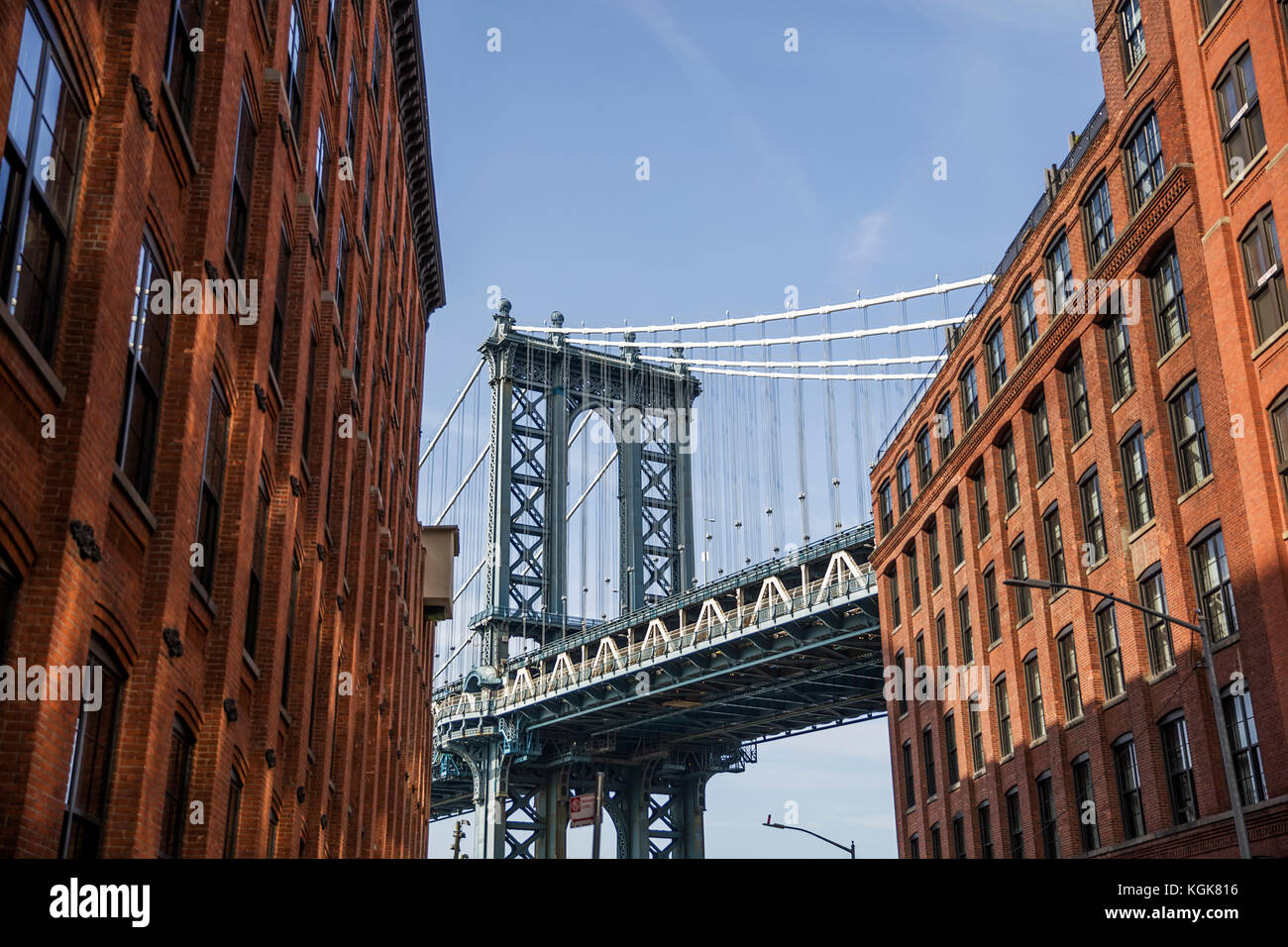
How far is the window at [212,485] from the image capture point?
60.4 ft

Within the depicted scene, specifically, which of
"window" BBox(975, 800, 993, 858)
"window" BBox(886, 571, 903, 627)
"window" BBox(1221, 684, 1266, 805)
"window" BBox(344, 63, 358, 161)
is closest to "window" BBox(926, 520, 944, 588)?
"window" BBox(886, 571, 903, 627)

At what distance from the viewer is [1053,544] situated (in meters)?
37.3

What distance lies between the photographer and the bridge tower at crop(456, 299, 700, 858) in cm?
9000

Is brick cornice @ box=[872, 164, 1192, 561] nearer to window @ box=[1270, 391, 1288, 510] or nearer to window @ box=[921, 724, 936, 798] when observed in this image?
window @ box=[1270, 391, 1288, 510]

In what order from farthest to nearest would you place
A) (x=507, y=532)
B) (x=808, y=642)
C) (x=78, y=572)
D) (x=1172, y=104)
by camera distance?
(x=507, y=532), (x=808, y=642), (x=1172, y=104), (x=78, y=572)

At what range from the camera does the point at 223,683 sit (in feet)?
60.5

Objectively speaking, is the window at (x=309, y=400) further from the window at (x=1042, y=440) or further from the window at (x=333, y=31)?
the window at (x=1042, y=440)

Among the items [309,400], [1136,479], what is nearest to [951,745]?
[1136,479]

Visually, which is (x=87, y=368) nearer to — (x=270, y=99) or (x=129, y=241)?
(x=129, y=241)

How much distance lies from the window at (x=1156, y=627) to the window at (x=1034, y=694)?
6232 mm

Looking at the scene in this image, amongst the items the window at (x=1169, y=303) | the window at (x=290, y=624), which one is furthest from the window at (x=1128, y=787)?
the window at (x=290, y=624)

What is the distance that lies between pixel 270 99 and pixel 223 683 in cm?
893

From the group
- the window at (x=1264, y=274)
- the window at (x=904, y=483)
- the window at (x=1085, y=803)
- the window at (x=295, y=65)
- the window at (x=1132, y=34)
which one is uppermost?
the window at (x=1132, y=34)
